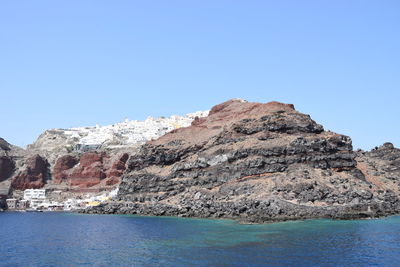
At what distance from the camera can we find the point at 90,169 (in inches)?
5930

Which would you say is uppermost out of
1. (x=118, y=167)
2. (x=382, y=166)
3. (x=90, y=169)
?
(x=382, y=166)

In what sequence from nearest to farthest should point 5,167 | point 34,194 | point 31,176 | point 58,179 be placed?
1. point 34,194
2. point 31,176
3. point 5,167
4. point 58,179

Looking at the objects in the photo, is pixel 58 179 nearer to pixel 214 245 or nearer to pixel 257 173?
pixel 257 173

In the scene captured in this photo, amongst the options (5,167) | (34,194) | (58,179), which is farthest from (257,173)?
(5,167)

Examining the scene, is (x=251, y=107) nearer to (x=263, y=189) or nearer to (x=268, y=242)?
(x=263, y=189)

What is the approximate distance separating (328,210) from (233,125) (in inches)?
1467

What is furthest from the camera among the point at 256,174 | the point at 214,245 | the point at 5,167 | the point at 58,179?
the point at 58,179

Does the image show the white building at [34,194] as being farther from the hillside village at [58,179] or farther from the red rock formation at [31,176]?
the red rock formation at [31,176]

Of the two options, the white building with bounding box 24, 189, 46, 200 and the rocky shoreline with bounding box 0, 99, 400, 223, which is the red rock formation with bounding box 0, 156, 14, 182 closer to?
the white building with bounding box 24, 189, 46, 200

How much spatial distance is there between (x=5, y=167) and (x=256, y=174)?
336ft

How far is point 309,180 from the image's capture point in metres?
82.4

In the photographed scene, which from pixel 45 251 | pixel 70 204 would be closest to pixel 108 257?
pixel 45 251

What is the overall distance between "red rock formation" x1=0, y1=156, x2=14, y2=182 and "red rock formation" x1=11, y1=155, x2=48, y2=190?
5.76 m

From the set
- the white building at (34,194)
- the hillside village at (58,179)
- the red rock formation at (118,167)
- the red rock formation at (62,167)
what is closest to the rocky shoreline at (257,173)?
the white building at (34,194)
